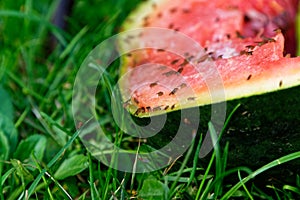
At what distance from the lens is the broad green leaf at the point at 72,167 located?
3.63ft

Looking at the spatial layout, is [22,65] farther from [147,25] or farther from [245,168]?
[245,168]

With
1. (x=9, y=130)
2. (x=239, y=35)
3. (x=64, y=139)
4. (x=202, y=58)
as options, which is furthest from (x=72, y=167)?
(x=239, y=35)

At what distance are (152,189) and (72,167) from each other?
184 mm

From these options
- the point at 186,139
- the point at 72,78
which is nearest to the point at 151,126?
the point at 186,139

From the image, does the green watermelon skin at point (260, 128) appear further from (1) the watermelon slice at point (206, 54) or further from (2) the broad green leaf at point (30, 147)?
(2) the broad green leaf at point (30, 147)

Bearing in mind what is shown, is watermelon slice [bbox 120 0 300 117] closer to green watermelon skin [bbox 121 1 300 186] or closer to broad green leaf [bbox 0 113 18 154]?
green watermelon skin [bbox 121 1 300 186]

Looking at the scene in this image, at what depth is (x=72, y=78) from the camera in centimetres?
140

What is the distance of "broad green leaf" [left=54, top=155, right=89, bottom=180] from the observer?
1.11 m

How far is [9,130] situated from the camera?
1211 mm

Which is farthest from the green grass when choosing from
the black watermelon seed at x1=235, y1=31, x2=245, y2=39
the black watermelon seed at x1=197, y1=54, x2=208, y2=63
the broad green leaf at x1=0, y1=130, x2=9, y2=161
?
the black watermelon seed at x1=235, y1=31, x2=245, y2=39

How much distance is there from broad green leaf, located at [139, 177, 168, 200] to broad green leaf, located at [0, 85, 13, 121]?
0.41m

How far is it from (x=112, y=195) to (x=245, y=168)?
0.24 meters

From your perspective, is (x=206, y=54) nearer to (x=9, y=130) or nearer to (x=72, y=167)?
(x=72, y=167)

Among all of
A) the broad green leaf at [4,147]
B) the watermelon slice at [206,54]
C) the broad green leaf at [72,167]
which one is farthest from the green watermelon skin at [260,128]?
the broad green leaf at [4,147]
